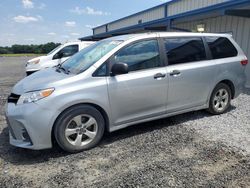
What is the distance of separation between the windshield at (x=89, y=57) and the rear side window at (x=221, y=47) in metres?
2.10

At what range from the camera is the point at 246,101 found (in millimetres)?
6250

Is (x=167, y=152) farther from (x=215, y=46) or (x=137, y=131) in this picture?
(x=215, y=46)

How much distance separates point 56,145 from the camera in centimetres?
379

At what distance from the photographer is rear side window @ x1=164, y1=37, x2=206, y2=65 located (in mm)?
4246

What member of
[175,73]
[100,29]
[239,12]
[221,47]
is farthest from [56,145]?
[100,29]

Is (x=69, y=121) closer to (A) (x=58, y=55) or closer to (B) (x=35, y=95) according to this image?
(B) (x=35, y=95)

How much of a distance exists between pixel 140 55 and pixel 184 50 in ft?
3.35

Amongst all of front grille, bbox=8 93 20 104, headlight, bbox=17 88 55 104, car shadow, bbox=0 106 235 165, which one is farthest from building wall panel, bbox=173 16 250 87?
front grille, bbox=8 93 20 104

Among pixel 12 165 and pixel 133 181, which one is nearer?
pixel 133 181

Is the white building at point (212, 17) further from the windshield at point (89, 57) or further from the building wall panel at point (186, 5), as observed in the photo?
the windshield at point (89, 57)

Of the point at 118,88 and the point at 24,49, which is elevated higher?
the point at 24,49

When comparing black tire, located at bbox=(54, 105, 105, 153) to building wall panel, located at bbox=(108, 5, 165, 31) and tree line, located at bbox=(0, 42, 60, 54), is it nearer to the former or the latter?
building wall panel, located at bbox=(108, 5, 165, 31)

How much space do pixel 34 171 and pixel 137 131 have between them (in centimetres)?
196

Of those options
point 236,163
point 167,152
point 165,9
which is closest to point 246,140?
point 236,163
